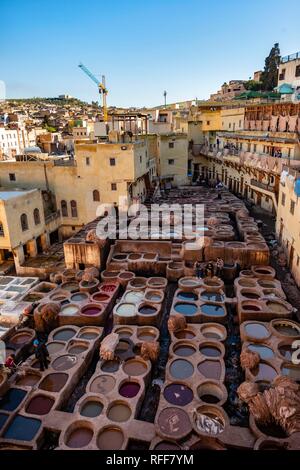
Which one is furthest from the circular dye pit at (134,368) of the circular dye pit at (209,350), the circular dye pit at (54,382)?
the circular dye pit at (209,350)

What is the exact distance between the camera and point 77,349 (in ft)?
51.0

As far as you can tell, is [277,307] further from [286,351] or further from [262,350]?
[262,350]

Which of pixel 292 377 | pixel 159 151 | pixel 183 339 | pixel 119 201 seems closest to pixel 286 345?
pixel 292 377

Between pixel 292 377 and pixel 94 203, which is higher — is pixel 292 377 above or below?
below

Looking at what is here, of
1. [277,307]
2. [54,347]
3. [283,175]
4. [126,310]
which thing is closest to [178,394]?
[126,310]

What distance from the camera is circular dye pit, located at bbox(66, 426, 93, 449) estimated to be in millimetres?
10758

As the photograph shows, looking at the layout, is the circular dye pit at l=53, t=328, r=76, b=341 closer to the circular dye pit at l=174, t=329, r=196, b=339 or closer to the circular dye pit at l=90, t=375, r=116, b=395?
the circular dye pit at l=90, t=375, r=116, b=395

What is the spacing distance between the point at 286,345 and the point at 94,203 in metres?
20.2

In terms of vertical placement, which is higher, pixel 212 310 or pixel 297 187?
pixel 297 187

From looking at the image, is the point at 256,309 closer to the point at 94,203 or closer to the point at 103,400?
the point at 103,400

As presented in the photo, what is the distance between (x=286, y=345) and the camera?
1479cm

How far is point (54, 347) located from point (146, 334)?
4439 millimetres

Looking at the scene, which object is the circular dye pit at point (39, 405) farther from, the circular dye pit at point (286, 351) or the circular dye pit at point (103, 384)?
the circular dye pit at point (286, 351)
